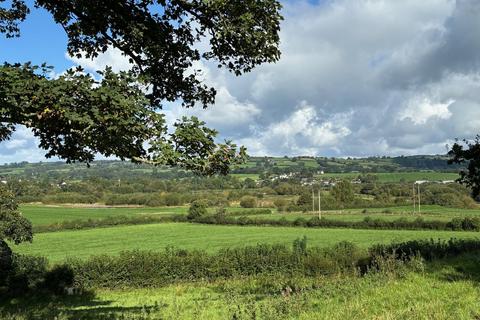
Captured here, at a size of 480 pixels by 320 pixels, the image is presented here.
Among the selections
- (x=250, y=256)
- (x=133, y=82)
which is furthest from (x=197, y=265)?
(x=133, y=82)

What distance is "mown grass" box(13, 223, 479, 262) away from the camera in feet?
200

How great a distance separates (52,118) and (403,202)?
121 metres

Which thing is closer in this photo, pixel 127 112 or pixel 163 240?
pixel 127 112

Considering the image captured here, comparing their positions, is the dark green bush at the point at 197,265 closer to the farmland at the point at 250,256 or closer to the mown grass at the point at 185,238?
the farmland at the point at 250,256

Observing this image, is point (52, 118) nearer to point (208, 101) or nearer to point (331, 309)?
point (208, 101)

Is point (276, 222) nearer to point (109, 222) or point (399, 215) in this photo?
point (399, 215)

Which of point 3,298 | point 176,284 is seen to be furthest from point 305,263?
point 3,298

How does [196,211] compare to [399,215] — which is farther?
→ [196,211]

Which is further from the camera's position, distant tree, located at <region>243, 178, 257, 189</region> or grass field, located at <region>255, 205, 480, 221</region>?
distant tree, located at <region>243, 178, 257, 189</region>

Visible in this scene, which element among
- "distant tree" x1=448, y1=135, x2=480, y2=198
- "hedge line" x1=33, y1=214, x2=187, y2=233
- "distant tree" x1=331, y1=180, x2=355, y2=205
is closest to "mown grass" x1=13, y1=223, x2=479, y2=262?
"hedge line" x1=33, y1=214, x2=187, y2=233

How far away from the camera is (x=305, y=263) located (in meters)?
33.8

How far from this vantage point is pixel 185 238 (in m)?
72.5

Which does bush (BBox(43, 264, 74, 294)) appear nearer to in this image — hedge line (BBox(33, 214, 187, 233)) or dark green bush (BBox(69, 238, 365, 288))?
dark green bush (BBox(69, 238, 365, 288))

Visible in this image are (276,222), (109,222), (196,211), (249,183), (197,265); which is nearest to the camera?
(197,265)
